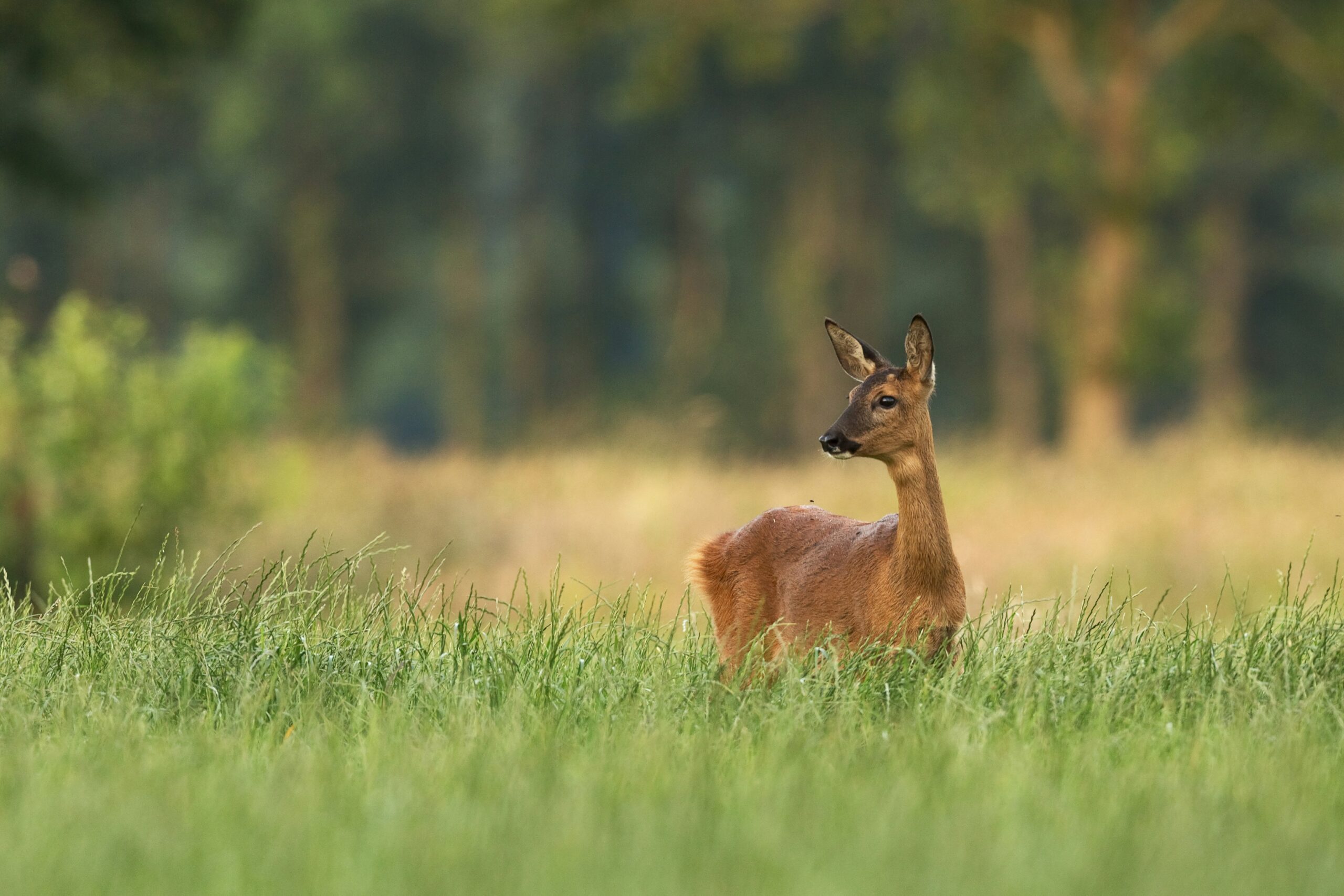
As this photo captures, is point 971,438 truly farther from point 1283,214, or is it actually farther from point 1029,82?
point 1283,214

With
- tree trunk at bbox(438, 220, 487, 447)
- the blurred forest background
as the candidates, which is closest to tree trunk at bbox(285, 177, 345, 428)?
the blurred forest background

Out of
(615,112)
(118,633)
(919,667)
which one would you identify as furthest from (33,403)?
(615,112)

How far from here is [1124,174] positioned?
19891 millimetres

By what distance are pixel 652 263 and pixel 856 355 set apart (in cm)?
4489

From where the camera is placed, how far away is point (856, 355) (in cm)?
561

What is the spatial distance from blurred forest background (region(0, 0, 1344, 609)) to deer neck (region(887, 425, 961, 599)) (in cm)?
493

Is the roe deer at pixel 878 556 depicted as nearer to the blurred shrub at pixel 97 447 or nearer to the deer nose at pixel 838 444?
the deer nose at pixel 838 444

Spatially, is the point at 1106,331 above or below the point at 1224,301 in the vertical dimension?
below

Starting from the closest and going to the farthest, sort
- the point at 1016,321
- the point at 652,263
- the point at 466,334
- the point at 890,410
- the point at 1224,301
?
the point at 890,410
the point at 1016,321
the point at 1224,301
the point at 466,334
the point at 652,263

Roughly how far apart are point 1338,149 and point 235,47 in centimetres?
1301

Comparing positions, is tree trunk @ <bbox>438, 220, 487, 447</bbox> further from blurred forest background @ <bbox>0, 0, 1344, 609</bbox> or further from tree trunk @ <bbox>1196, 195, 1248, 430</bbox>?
tree trunk @ <bbox>1196, 195, 1248, 430</bbox>

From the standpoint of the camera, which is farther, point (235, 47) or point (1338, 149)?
point (1338, 149)

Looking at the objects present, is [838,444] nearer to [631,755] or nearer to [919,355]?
[919,355]

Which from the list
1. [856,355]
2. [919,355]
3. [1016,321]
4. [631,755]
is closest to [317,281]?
[1016,321]
